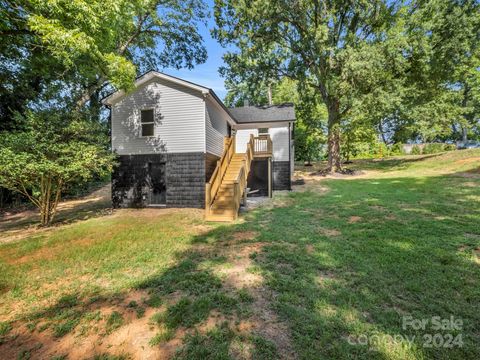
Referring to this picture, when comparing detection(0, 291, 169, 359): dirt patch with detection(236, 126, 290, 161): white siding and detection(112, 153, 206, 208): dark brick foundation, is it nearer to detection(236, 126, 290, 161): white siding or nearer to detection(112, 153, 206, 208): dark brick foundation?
detection(112, 153, 206, 208): dark brick foundation

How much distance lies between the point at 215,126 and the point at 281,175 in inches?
220

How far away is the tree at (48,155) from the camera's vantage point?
7.48 meters

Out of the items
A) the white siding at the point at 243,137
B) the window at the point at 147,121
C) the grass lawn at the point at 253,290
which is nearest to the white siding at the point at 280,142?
the white siding at the point at 243,137

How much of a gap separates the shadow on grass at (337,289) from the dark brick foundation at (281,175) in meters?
7.72

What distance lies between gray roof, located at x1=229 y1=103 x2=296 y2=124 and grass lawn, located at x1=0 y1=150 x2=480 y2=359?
955 cm

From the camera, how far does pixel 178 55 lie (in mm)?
A: 19297

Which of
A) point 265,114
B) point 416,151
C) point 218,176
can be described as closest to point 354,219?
point 218,176

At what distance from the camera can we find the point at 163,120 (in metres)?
11.1

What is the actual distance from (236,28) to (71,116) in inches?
557

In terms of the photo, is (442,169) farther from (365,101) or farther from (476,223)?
(476,223)

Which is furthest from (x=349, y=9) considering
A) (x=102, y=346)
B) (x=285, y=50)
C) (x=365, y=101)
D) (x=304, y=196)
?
(x=102, y=346)

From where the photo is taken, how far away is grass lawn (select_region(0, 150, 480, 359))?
2744 mm

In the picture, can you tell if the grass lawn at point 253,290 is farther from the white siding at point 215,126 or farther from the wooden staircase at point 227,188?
the white siding at point 215,126

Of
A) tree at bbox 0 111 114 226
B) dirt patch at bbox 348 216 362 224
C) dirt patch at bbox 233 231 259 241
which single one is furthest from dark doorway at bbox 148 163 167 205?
dirt patch at bbox 348 216 362 224
